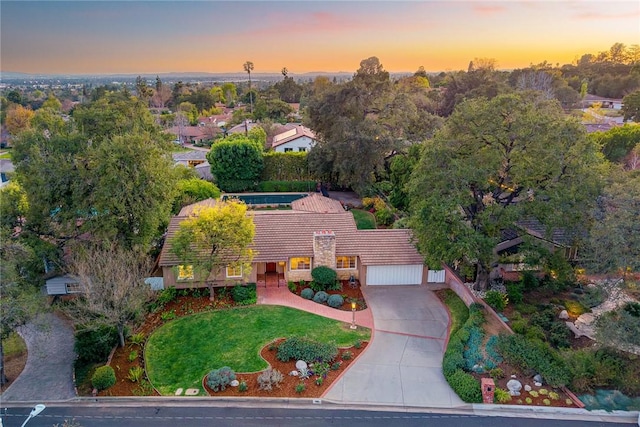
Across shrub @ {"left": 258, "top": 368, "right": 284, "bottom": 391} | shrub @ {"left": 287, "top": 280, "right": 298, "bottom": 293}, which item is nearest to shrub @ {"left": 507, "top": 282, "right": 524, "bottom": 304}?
shrub @ {"left": 287, "top": 280, "right": 298, "bottom": 293}

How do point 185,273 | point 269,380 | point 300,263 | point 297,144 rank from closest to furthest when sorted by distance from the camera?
point 269,380
point 185,273
point 300,263
point 297,144

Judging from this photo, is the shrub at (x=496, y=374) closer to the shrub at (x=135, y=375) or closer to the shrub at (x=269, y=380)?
the shrub at (x=269, y=380)

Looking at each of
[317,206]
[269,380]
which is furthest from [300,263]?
[269,380]

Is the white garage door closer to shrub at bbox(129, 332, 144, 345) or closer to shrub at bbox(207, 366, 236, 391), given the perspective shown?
shrub at bbox(207, 366, 236, 391)

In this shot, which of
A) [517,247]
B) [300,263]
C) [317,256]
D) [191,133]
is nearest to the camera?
[317,256]

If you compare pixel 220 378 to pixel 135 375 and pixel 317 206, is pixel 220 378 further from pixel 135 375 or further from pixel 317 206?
pixel 317 206
